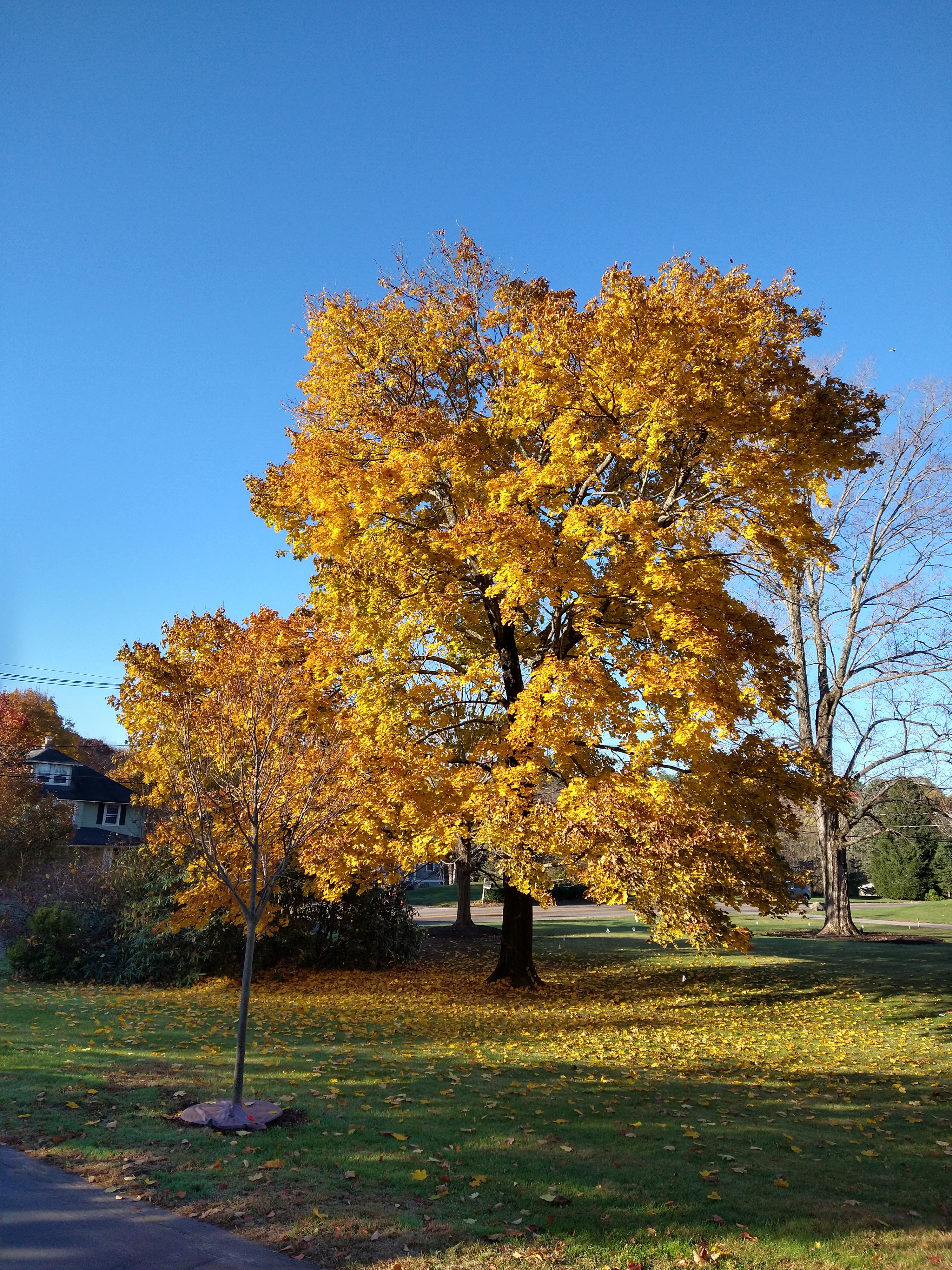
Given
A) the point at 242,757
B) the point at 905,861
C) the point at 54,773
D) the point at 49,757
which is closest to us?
the point at 242,757

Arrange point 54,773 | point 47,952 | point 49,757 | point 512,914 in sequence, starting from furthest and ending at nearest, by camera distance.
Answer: point 54,773, point 49,757, point 47,952, point 512,914

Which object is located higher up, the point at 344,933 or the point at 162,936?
the point at 162,936

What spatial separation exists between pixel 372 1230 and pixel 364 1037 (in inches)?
247

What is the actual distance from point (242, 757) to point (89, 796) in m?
37.3

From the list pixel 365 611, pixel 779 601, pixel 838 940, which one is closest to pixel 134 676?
pixel 365 611

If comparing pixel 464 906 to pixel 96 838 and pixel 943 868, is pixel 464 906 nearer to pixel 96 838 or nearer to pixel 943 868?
pixel 96 838

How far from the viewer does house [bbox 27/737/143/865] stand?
135 ft

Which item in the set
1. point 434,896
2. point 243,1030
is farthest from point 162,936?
point 434,896

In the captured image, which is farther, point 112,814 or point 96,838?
point 112,814

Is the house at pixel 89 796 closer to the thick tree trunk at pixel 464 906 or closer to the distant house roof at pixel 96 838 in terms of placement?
the distant house roof at pixel 96 838

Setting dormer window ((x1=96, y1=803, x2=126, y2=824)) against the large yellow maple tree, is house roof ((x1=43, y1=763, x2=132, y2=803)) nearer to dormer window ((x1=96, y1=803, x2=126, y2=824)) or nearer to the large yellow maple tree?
dormer window ((x1=96, y1=803, x2=126, y2=824))

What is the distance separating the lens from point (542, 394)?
12406 millimetres

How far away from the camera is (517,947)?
16.0 m

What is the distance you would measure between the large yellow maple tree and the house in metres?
31.2
